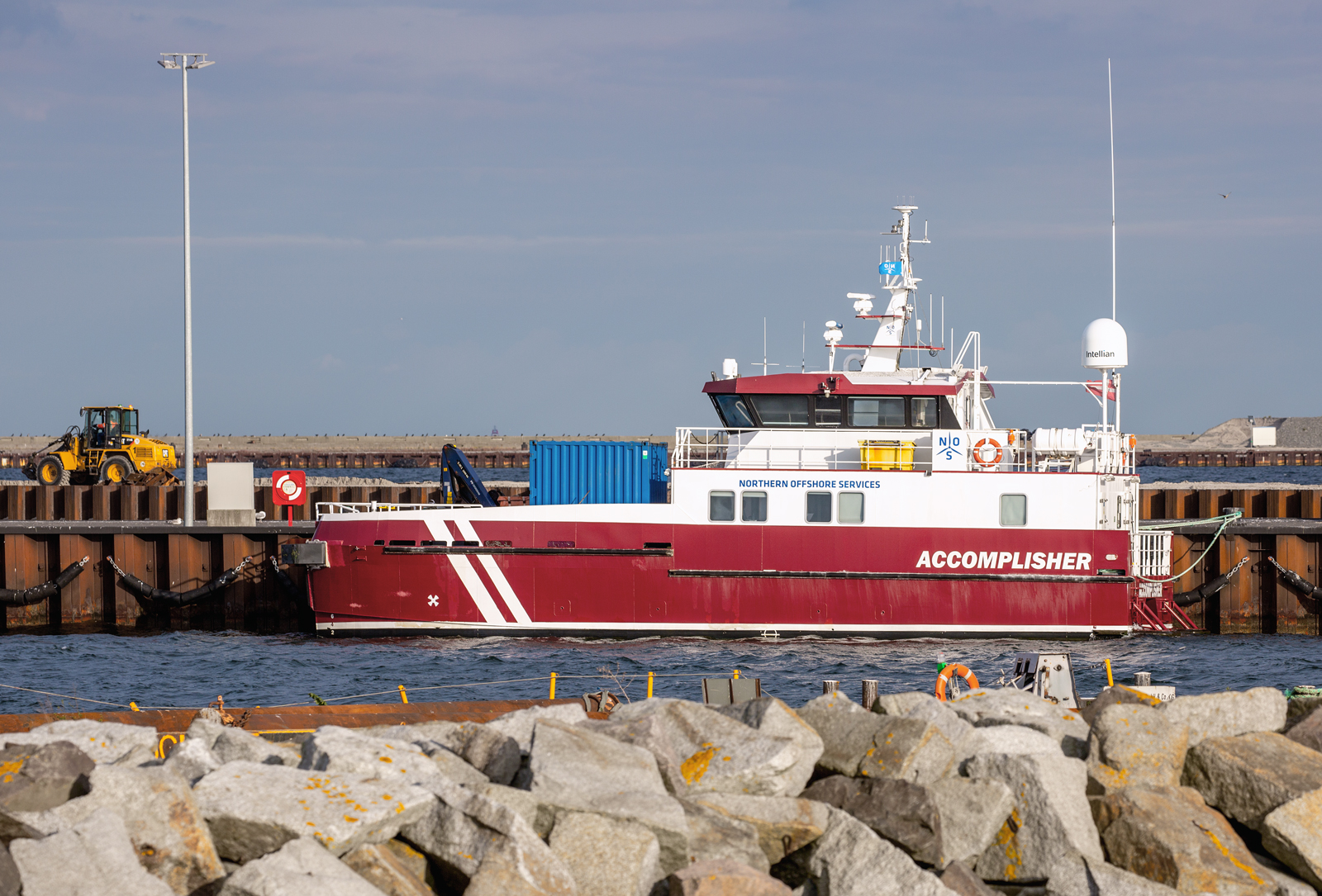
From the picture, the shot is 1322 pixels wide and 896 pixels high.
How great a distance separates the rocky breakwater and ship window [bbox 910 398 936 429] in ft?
32.8

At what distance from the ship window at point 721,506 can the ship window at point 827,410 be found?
181cm

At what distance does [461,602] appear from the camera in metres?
17.9

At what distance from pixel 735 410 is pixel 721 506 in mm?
1639

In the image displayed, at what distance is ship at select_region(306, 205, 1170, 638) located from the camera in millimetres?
17859

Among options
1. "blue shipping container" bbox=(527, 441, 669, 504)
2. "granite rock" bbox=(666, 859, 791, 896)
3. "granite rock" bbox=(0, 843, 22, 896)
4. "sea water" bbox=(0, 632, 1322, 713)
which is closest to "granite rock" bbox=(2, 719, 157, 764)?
"granite rock" bbox=(0, 843, 22, 896)

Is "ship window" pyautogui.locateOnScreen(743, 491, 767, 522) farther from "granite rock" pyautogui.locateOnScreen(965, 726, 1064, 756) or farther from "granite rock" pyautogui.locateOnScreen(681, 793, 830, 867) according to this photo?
"granite rock" pyautogui.locateOnScreen(681, 793, 830, 867)

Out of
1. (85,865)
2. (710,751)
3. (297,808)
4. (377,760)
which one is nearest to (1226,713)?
(710,751)

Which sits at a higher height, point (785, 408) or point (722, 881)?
point (785, 408)

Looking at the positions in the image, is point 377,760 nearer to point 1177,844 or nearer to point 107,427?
point 1177,844

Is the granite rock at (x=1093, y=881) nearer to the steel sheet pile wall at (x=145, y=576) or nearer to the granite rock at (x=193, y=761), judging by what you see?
the granite rock at (x=193, y=761)

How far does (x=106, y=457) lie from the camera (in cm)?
3319

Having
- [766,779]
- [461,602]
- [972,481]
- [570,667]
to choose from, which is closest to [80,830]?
[766,779]

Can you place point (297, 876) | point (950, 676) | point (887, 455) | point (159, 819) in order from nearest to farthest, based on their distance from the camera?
point (297, 876)
point (159, 819)
point (950, 676)
point (887, 455)

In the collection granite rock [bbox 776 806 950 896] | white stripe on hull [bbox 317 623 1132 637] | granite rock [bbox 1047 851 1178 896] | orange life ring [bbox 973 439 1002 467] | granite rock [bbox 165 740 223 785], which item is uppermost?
orange life ring [bbox 973 439 1002 467]
